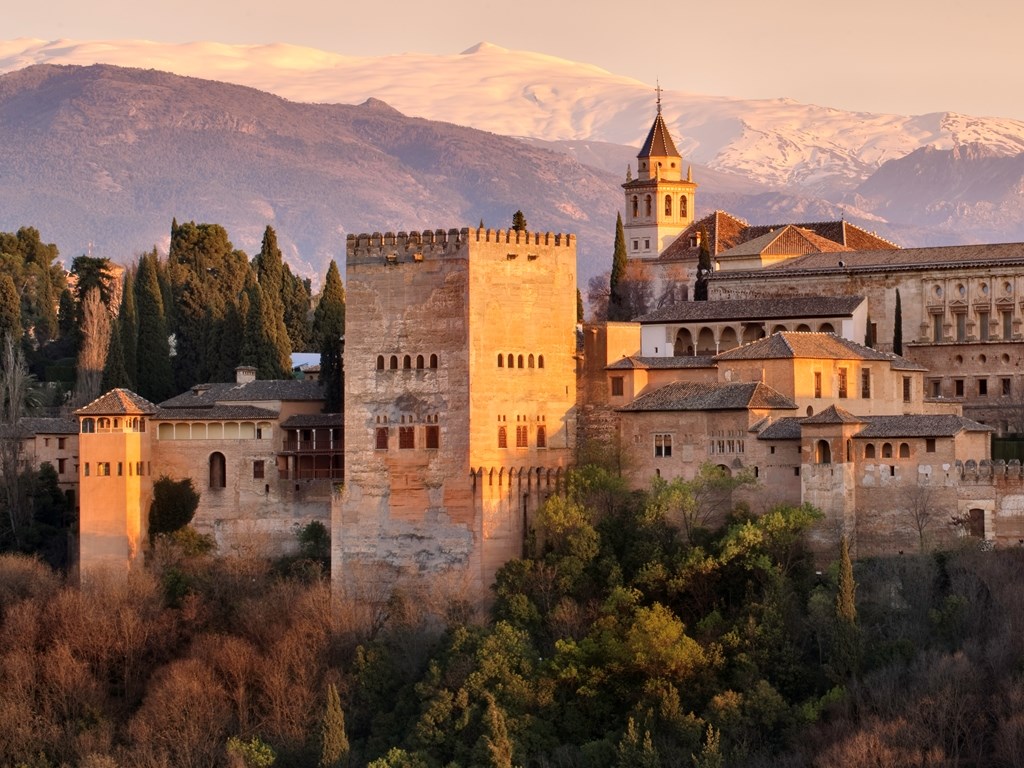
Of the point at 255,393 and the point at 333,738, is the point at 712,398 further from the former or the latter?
the point at 255,393

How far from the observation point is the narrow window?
4791 cm

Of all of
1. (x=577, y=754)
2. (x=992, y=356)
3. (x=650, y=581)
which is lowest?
→ (x=577, y=754)

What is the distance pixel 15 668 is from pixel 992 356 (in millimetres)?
24351

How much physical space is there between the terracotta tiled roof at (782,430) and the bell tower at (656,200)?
24.1 meters

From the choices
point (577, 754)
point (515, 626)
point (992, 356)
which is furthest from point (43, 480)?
A: point (992, 356)

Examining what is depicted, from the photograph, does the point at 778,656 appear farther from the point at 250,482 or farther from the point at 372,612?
the point at 250,482

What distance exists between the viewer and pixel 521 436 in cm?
4797

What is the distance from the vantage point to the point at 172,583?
49.2m

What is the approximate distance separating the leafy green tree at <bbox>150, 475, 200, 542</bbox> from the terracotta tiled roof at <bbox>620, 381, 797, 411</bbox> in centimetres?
959

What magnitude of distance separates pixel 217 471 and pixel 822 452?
44.4ft

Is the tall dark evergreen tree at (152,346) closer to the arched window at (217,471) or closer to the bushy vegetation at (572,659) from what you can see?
the arched window at (217,471)

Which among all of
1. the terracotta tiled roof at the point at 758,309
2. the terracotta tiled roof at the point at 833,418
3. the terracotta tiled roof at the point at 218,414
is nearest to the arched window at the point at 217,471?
the terracotta tiled roof at the point at 218,414

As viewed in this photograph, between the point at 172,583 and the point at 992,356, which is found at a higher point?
the point at 992,356

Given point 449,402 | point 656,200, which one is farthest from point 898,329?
point 656,200
